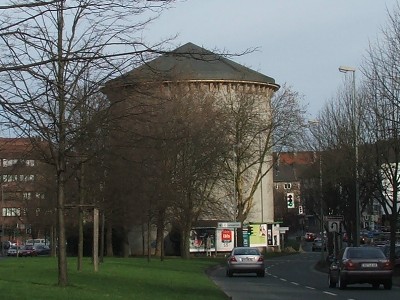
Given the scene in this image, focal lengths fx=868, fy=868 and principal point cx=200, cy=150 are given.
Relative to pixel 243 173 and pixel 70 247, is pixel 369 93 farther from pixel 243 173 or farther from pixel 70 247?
pixel 70 247

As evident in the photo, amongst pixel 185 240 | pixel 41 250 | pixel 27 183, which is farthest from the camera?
pixel 41 250

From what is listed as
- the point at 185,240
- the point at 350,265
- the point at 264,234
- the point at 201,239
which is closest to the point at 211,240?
the point at 201,239

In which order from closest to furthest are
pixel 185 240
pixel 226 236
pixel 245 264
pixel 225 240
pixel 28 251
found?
pixel 245 264 → pixel 185 240 → pixel 226 236 → pixel 225 240 → pixel 28 251

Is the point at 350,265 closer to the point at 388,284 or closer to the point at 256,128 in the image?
the point at 388,284

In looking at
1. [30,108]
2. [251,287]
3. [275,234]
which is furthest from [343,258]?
[275,234]

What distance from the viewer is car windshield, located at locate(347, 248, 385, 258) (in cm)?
2941

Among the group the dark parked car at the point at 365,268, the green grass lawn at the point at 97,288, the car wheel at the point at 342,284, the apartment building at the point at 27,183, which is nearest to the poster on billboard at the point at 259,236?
the apartment building at the point at 27,183

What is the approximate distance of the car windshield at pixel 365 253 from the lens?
2941 centimetres

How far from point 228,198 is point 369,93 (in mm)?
32529

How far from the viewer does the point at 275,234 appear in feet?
287

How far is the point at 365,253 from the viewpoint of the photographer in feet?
97.0

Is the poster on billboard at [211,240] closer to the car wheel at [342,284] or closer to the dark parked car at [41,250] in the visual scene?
the dark parked car at [41,250]

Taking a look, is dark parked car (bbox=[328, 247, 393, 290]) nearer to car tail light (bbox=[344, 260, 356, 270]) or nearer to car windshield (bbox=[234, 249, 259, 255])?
car tail light (bbox=[344, 260, 356, 270])

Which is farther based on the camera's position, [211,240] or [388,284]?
[211,240]
